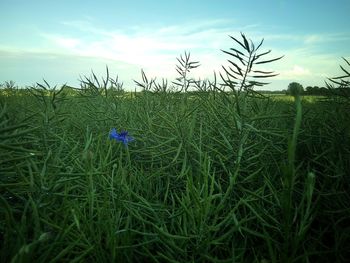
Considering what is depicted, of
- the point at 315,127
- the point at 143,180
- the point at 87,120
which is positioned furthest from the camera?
the point at 87,120

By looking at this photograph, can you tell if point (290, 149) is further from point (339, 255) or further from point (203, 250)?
point (339, 255)

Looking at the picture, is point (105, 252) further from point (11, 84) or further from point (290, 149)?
point (11, 84)

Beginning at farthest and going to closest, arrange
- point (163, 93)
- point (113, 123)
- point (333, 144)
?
1. point (163, 93)
2. point (113, 123)
3. point (333, 144)

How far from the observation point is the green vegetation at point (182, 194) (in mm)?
774

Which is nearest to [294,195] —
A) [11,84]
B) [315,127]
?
[315,127]

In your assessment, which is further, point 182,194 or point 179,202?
point 179,202

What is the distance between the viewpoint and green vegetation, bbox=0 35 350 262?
77cm

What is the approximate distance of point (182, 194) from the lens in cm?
96

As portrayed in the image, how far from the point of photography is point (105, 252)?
89 centimetres

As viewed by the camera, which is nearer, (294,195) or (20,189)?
(20,189)

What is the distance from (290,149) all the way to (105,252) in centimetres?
67

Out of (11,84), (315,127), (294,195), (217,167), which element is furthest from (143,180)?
(11,84)

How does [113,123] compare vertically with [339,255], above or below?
above

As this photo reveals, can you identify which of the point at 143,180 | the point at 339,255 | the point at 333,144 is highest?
the point at 333,144
